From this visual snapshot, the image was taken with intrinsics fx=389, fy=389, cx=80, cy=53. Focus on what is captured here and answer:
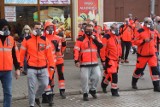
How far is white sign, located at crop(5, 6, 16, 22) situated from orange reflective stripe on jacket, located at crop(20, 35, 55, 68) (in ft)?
23.7

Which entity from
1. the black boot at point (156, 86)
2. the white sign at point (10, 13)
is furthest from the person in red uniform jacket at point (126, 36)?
the black boot at point (156, 86)

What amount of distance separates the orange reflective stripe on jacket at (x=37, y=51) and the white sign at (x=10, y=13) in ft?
23.7

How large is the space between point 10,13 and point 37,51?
7.49 m

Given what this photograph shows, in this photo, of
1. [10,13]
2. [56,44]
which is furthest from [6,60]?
[10,13]

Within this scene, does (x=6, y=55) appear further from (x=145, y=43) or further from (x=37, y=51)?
(x=145, y=43)

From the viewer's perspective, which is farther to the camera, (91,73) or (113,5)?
(113,5)

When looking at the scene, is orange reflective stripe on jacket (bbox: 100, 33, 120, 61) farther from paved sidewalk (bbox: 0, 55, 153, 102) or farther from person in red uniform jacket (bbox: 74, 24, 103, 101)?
paved sidewalk (bbox: 0, 55, 153, 102)

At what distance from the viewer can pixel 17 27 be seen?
1525cm

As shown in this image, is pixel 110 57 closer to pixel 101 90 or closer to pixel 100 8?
pixel 101 90

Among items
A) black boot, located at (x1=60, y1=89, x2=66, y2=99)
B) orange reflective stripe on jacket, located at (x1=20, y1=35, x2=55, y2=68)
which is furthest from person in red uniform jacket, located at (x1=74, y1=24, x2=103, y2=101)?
orange reflective stripe on jacket, located at (x1=20, y1=35, x2=55, y2=68)

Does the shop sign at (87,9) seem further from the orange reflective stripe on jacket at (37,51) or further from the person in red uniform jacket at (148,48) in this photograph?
the orange reflective stripe on jacket at (37,51)

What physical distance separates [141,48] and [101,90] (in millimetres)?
1524

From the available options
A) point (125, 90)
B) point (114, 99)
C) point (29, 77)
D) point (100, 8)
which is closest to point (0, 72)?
point (29, 77)

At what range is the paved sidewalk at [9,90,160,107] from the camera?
8680 mm
